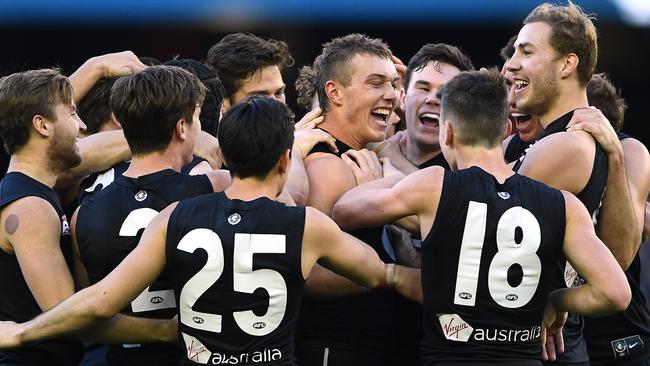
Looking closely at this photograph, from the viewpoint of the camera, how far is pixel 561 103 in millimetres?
6531

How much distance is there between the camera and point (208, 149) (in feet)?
22.0

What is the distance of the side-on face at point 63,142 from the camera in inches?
234

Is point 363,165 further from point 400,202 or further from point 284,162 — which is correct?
A: point 284,162

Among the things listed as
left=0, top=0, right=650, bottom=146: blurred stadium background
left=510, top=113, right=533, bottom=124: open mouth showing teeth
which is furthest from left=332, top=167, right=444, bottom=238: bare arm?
left=0, top=0, right=650, bottom=146: blurred stadium background

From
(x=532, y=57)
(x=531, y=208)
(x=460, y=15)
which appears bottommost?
(x=460, y=15)

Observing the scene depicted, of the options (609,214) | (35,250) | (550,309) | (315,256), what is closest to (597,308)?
(550,309)

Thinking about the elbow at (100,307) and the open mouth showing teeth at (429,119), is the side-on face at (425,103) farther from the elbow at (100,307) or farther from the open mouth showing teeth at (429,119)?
the elbow at (100,307)

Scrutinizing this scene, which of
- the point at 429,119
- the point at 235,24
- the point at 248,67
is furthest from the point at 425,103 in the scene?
the point at 235,24

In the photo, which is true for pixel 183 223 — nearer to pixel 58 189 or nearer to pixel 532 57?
pixel 58 189

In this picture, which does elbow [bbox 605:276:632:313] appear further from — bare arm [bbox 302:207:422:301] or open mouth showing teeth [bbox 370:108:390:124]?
open mouth showing teeth [bbox 370:108:390:124]

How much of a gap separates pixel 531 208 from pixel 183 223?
1746 mm

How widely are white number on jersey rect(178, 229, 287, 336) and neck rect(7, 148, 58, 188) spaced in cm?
121

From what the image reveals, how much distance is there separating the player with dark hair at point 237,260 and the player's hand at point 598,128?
1765 mm

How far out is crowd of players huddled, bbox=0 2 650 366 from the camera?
16.9 feet
